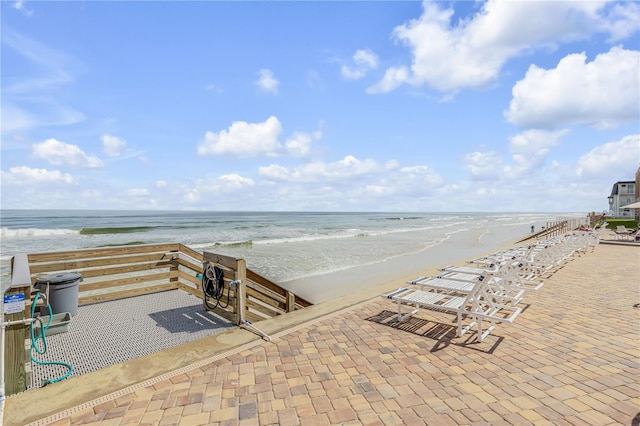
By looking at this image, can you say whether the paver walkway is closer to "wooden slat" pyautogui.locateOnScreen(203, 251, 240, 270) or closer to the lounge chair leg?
the lounge chair leg

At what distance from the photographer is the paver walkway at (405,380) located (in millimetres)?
2854

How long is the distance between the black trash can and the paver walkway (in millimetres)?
3146

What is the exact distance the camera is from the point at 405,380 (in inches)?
135

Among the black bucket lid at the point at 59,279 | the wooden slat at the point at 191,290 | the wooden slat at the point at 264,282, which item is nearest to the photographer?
the black bucket lid at the point at 59,279

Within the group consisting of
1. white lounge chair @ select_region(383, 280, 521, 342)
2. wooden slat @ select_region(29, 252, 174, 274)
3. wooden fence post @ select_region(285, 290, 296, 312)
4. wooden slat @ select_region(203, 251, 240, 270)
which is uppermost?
wooden slat @ select_region(203, 251, 240, 270)

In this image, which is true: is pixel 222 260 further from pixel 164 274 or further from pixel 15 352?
pixel 15 352

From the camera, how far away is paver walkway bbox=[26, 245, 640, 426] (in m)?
2.85

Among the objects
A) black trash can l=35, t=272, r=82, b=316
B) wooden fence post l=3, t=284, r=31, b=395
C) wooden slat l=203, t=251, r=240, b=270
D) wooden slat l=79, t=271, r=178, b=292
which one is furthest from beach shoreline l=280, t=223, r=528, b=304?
wooden fence post l=3, t=284, r=31, b=395

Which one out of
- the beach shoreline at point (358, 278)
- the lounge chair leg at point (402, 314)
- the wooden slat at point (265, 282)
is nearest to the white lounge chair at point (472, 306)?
the lounge chair leg at point (402, 314)

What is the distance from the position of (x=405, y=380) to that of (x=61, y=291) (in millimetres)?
5454

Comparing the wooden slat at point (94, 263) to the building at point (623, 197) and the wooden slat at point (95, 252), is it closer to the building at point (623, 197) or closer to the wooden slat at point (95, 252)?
the wooden slat at point (95, 252)

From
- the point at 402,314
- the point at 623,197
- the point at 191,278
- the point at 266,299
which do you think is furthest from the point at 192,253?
the point at 623,197

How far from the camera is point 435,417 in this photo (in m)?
2.83

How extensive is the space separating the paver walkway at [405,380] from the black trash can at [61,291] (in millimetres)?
3146
